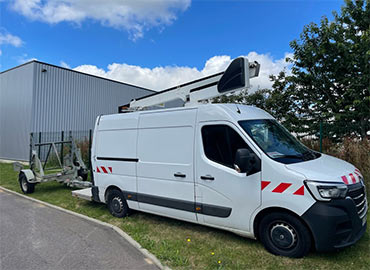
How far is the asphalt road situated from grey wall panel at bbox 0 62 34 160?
12.9 meters

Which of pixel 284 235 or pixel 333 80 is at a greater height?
pixel 333 80

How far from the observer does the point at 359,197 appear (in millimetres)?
3652

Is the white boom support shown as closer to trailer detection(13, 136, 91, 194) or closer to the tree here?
trailer detection(13, 136, 91, 194)

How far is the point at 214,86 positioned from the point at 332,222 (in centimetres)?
316

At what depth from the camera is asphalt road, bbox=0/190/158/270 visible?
3.68 m

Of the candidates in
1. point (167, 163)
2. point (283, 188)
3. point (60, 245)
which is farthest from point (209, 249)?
point (60, 245)

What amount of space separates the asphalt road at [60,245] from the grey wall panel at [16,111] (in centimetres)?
1293

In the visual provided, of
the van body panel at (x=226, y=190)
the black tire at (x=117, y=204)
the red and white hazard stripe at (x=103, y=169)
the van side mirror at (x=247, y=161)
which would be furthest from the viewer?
the red and white hazard stripe at (x=103, y=169)

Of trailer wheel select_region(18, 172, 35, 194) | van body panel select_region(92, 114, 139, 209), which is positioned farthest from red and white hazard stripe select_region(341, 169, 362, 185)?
trailer wheel select_region(18, 172, 35, 194)

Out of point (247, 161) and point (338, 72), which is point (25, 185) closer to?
point (247, 161)

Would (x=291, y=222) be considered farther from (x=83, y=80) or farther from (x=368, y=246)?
(x=83, y=80)

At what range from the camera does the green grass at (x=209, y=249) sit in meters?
3.52

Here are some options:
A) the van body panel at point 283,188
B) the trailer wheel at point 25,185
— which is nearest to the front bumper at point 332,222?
the van body panel at point 283,188

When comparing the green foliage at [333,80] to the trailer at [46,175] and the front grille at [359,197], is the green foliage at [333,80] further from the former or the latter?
the trailer at [46,175]
